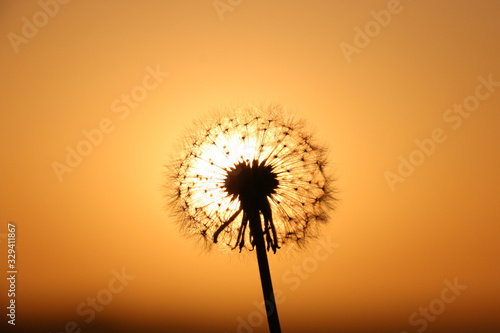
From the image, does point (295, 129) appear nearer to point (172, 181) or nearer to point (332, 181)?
point (332, 181)

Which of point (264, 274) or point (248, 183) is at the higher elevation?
point (248, 183)

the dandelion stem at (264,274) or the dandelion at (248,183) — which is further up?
the dandelion at (248,183)

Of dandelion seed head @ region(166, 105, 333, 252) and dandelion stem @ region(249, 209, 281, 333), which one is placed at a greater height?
dandelion seed head @ region(166, 105, 333, 252)

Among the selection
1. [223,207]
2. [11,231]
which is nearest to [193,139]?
[223,207]

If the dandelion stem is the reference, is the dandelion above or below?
above
